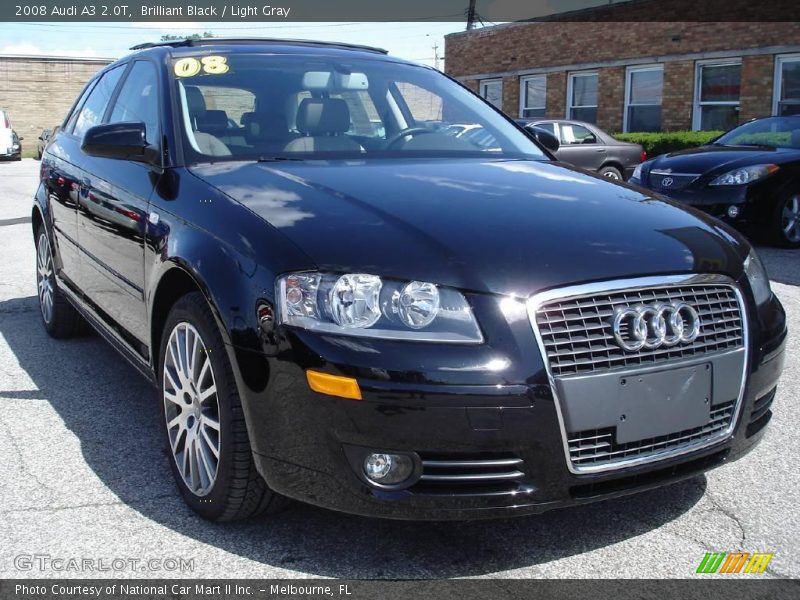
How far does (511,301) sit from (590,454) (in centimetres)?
51

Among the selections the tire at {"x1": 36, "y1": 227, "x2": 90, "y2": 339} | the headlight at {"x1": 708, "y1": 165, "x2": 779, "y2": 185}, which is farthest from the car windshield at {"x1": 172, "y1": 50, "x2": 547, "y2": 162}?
the headlight at {"x1": 708, "y1": 165, "x2": 779, "y2": 185}

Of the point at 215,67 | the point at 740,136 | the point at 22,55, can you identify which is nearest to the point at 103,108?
the point at 215,67

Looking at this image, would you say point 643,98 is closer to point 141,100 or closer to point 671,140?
point 671,140

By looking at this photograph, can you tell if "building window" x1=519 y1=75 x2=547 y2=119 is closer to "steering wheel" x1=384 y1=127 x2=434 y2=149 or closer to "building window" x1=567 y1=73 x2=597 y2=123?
"building window" x1=567 y1=73 x2=597 y2=123

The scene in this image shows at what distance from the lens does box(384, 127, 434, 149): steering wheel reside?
4136 millimetres

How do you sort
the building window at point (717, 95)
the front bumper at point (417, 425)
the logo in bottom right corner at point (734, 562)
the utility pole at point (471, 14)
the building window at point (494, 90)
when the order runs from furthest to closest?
the utility pole at point (471, 14) → the building window at point (494, 90) → the building window at point (717, 95) → the logo in bottom right corner at point (734, 562) → the front bumper at point (417, 425)

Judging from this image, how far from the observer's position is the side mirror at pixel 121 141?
3743 millimetres

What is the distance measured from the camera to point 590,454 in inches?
106

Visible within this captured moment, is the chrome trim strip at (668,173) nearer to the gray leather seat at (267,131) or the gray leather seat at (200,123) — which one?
the gray leather seat at (267,131)

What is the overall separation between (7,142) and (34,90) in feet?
44.2

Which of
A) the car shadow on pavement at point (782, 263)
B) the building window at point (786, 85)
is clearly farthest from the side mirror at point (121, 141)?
the building window at point (786, 85)

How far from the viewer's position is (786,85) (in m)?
19.1

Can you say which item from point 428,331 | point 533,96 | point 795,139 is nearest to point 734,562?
point 428,331

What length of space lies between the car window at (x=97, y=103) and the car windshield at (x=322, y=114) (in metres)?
1.02
